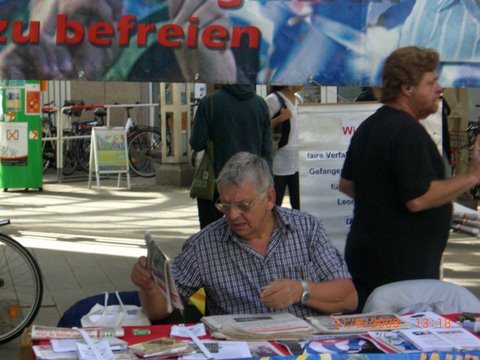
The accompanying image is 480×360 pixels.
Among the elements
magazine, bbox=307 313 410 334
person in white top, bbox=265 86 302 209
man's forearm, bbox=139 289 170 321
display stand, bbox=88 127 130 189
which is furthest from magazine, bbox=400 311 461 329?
display stand, bbox=88 127 130 189

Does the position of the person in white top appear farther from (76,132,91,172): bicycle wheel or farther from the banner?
(76,132,91,172): bicycle wheel

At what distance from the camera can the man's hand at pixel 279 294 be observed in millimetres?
3670

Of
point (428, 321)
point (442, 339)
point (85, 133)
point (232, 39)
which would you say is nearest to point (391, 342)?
point (442, 339)

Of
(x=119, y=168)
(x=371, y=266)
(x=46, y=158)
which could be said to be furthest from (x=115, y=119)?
(x=371, y=266)

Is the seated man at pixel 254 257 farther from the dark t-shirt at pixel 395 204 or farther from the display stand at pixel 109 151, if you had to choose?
the display stand at pixel 109 151

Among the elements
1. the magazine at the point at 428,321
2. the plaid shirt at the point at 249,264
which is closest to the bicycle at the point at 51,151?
the plaid shirt at the point at 249,264

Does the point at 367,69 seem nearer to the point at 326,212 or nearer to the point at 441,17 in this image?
the point at 441,17

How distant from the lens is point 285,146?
26.3ft

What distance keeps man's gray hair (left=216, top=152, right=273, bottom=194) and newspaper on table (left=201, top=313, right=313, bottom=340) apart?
644 millimetres

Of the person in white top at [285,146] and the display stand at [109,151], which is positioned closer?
the person in white top at [285,146]

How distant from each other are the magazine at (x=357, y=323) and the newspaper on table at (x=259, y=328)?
64 mm

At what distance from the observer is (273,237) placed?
405cm

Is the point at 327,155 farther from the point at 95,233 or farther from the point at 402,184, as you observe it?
the point at 95,233

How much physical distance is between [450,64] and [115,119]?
14.5 meters
